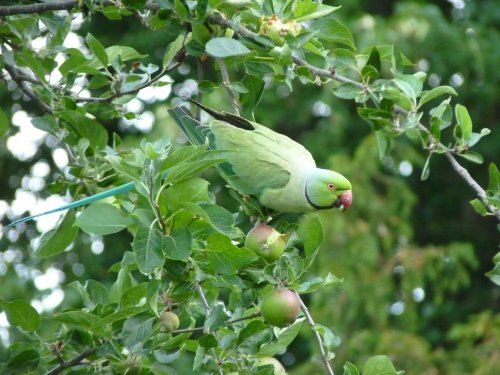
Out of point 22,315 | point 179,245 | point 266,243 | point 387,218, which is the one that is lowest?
point 387,218

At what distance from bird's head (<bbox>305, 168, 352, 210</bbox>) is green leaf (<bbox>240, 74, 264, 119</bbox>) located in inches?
9.5

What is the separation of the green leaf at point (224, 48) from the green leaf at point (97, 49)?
23.0 inches

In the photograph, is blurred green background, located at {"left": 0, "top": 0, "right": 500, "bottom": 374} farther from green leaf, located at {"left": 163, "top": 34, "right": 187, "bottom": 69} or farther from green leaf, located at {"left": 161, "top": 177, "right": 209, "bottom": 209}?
green leaf, located at {"left": 161, "top": 177, "right": 209, "bottom": 209}

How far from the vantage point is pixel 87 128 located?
2512mm

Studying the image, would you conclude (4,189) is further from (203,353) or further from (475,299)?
(203,353)

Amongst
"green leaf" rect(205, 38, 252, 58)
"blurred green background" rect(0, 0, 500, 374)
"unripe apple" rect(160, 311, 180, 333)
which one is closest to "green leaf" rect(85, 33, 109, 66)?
"green leaf" rect(205, 38, 252, 58)

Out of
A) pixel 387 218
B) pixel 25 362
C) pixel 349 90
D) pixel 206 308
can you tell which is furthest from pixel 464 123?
pixel 387 218

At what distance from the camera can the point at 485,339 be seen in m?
6.12

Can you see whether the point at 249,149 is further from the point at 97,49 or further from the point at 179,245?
the point at 179,245

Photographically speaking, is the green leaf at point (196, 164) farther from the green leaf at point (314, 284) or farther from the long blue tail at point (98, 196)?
the long blue tail at point (98, 196)

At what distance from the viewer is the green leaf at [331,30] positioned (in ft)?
7.13

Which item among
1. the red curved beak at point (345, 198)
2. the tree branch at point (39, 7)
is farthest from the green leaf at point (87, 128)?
the red curved beak at point (345, 198)

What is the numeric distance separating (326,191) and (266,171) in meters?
0.16

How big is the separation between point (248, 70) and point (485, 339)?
14.5 ft
